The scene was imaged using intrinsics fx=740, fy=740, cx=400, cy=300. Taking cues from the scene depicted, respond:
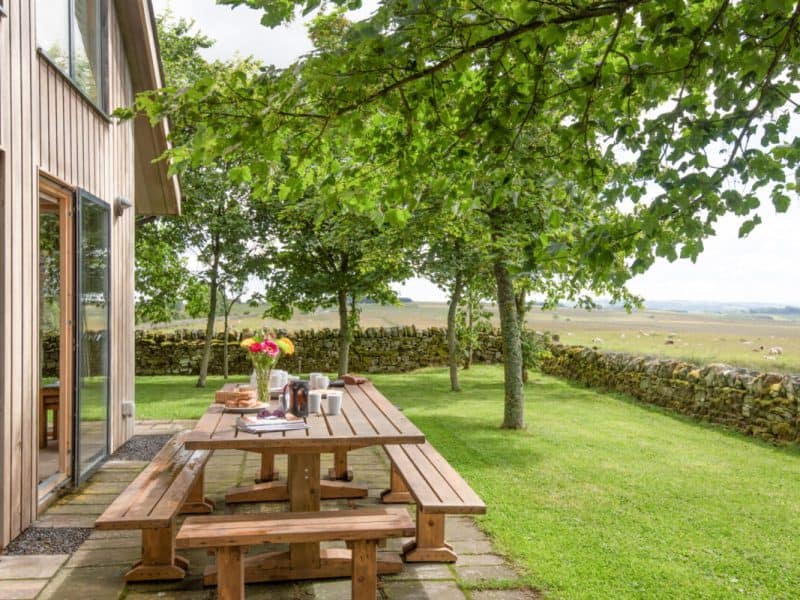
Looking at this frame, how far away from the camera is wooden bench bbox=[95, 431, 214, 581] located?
3705 mm

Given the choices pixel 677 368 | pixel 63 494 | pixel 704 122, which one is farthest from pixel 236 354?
pixel 704 122

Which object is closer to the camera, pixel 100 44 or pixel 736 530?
pixel 736 530

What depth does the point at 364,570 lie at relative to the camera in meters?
3.65

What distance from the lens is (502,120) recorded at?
13.5ft

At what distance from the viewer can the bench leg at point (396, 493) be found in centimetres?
580

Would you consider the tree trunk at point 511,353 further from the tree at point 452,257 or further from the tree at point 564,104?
the tree at point 564,104

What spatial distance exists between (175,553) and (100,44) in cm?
524

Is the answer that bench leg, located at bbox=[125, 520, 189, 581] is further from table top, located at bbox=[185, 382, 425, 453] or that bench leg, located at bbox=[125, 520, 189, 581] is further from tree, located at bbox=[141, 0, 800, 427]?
tree, located at bbox=[141, 0, 800, 427]

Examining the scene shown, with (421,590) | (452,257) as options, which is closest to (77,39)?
(421,590)

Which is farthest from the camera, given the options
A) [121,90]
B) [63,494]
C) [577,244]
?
[121,90]

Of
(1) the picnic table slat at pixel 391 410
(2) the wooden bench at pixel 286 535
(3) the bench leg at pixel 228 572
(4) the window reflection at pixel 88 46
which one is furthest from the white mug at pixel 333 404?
(4) the window reflection at pixel 88 46

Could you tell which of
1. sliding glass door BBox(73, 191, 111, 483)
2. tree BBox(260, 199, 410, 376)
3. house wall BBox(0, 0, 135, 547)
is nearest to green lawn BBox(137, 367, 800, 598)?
house wall BBox(0, 0, 135, 547)

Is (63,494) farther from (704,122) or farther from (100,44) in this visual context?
(704,122)

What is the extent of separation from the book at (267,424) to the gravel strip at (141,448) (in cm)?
327
